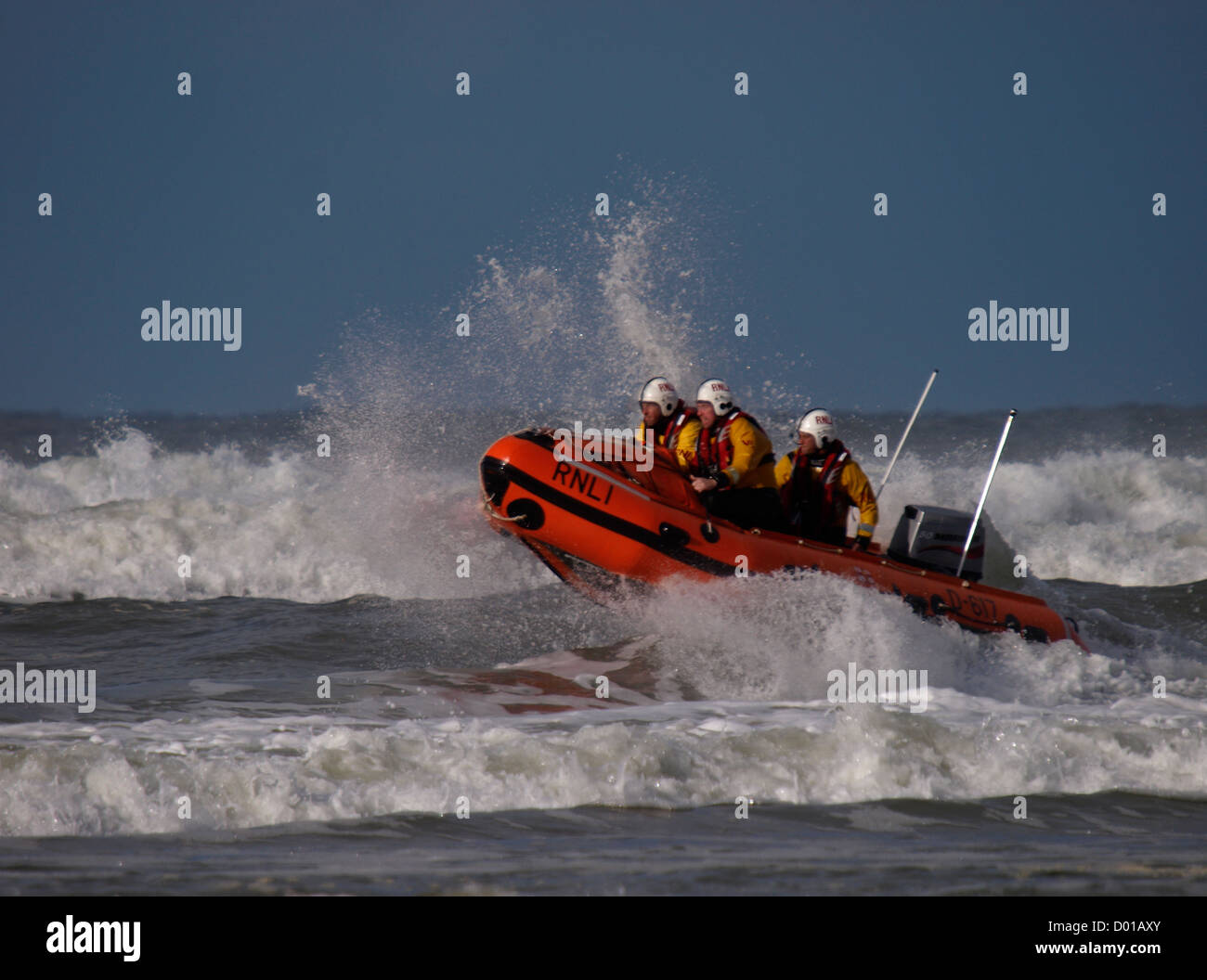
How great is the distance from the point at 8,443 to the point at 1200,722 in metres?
23.7

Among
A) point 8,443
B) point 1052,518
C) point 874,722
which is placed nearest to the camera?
point 874,722

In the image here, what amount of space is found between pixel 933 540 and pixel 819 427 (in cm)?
113

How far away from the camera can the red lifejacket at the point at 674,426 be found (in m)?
8.02

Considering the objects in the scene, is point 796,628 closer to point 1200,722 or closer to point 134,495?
point 1200,722

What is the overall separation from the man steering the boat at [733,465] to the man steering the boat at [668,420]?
62 millimetres

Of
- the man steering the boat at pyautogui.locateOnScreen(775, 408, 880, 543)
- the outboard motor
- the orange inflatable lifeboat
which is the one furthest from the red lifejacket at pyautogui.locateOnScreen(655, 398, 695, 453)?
the outboard motor

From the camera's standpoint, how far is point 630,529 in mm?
7344

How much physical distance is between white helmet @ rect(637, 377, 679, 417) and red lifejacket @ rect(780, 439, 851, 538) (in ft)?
3.27

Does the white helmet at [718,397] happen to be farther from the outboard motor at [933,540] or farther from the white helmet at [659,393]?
the outboard motor at [933,540]

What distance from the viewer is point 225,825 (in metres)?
4.47

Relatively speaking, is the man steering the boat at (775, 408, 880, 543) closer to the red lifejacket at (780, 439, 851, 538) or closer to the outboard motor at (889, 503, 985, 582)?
the red lifejacket at (780, 439, 851, 538)

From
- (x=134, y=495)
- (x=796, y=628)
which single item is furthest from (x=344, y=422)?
(x=134, y=495)

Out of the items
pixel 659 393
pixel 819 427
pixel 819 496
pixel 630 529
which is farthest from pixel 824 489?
pixel 630 529

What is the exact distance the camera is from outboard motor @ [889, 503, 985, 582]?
804cm
